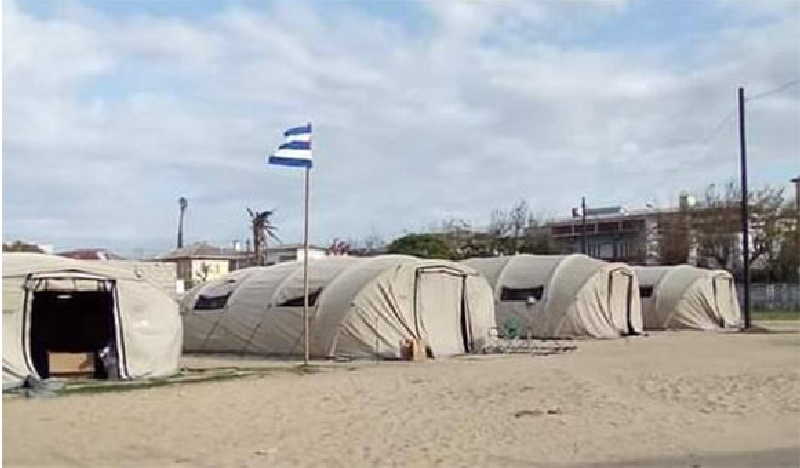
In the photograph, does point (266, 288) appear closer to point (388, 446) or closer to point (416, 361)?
point (416, 361)

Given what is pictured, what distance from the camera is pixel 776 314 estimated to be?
176 ft

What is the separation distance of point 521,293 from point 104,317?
1568cm

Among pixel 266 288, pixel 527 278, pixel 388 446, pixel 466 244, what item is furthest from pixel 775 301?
pixel 388 446

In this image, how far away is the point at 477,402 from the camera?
14.1 meters

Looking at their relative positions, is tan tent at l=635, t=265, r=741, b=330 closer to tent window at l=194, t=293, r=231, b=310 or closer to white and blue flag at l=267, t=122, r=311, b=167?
tent window at l=194, t=293, r=231, b=310

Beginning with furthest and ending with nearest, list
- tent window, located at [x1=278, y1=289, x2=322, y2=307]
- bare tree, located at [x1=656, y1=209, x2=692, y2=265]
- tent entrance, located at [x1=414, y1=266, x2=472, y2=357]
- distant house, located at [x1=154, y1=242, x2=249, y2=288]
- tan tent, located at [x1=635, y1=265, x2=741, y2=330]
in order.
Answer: distant house, located at [x1=154, y1=242, x2=249, y2=288], bare tree, located at [x1=656, y1=209, x2=692, y2=265], tan tent, located at [x1=635, y1=265, x2=741, y2=330], tent window, located at [x1=278, y1=289, x2=322, y2=307], tent entrance, located at [x1=414, y1=266, x2=472, y2=357]

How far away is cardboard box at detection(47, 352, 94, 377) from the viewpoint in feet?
61.7

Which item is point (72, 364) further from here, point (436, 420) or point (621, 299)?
point (621, 299)

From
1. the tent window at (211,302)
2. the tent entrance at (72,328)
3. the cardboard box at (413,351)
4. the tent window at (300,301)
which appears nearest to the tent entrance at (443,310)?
the cardboard box at (413,351)

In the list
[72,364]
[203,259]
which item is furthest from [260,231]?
[72,364]

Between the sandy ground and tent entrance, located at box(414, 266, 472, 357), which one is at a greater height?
tent entrance, located at box(414, 266, 472, 357)

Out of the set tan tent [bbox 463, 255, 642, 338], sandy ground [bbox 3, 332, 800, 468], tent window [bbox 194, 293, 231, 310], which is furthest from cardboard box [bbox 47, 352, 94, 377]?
tan tent [bbox 463, 255, 642, 338]

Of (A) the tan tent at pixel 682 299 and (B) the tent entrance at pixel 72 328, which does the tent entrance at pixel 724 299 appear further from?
(B) the tent entrance at pixel 72 328

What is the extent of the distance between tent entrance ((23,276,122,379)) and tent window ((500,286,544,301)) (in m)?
14.8
